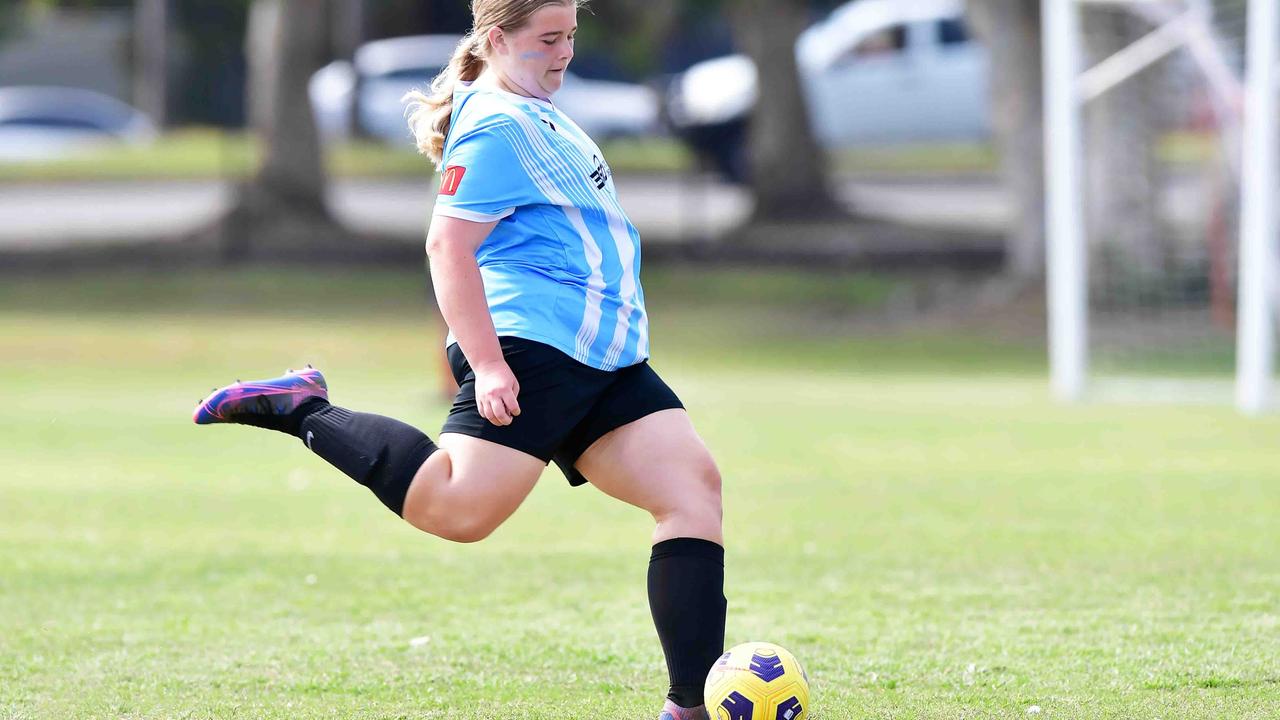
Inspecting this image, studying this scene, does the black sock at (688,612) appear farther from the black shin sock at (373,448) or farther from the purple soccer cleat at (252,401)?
the purple soccer cleat at (252,401)

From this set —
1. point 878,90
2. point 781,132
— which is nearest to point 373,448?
point 781,132

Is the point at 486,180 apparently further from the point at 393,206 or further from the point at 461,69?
the point at 393,206

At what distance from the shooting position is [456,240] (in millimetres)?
4234

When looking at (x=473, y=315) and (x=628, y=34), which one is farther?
(x=628, y=34)

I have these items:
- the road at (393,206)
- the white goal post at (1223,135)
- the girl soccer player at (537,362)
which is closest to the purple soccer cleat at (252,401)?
the girl soccer player at (537,362)

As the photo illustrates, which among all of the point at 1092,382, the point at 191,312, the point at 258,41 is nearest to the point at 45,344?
the point at 191,312

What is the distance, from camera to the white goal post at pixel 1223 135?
1272cm

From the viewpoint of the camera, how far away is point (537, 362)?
4285mm

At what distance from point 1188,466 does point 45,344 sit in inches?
520

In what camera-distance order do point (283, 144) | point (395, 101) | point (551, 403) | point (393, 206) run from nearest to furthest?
1. point (551, 403)
2. point (283, 144)
3. point (393, 206)
4. point (395, 101)

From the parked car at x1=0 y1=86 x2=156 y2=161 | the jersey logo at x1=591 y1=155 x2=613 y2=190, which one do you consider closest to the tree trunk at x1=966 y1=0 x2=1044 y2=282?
the parked car at x1=0 y1=86 x2=156 y2=161

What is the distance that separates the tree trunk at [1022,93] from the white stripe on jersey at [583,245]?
1666 centimetres

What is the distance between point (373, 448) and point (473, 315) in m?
0.46

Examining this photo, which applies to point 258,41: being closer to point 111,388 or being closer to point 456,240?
point 111,388
